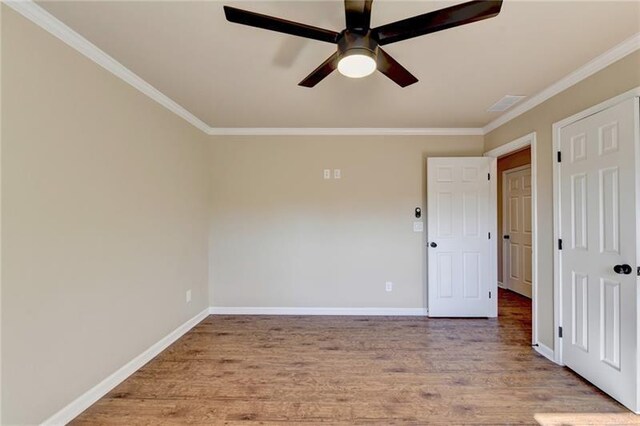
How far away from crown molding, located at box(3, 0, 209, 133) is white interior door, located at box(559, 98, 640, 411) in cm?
359

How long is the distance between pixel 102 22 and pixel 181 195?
5.78ft

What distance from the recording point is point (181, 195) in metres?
3.26

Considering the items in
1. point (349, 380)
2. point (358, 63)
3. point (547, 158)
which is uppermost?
point (358, 63)

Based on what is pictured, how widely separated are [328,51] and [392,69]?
0.59 m

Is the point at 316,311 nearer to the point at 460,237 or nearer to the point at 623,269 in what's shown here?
the point at 460,237

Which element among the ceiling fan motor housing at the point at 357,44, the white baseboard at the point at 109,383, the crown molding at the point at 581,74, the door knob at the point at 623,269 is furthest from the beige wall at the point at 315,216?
the ceiling fan motor housing at the point at 357,44

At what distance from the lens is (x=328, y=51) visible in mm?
2092

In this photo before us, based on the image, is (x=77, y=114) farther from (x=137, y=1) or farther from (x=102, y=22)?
(x=137, y=1)

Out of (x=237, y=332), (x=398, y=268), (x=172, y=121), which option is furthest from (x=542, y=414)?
(x=172, y=121)

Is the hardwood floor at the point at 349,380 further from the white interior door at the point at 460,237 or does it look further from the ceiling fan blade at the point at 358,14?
the ceiling fan blade at the point at 358,14

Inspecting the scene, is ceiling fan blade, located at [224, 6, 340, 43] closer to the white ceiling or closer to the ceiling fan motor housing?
the ceiling fan motor housing

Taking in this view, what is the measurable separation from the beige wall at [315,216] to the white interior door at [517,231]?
5.02 feet

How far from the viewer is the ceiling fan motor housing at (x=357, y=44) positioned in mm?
1499

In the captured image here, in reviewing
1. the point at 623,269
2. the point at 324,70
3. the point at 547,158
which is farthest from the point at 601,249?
the point at 324,70
